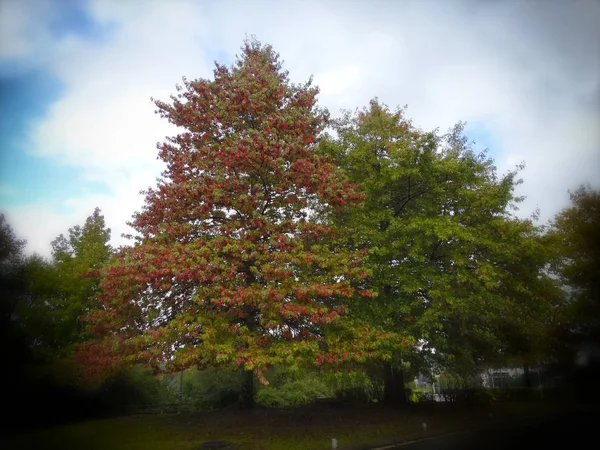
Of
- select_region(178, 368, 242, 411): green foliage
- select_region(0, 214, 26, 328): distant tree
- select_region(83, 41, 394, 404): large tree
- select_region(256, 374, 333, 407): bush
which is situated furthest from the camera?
select_region(256, 374, 333, 407): bush

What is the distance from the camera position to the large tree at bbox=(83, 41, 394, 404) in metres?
10.9

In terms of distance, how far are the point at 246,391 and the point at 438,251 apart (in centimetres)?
1028

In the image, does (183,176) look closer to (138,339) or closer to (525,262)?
(138,339)

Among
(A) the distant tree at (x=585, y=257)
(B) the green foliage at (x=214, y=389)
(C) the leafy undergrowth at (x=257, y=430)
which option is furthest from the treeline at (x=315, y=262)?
(B) the green foliage at (x=214, y=389)

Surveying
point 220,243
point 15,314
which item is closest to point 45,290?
point 15,314

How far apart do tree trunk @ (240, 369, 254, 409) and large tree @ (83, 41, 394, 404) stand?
65mm

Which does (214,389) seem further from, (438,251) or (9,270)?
(438,251)

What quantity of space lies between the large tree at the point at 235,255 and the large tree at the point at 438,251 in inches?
90.3

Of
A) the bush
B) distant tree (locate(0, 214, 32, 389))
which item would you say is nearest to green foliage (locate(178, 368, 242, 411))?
the bush

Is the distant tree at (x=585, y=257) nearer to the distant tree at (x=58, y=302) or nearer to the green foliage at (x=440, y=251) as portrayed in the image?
the green foliage at (x=440, y=251)

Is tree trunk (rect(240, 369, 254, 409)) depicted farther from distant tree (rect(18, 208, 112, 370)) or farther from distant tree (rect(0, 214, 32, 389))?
distant tree (rect(18, 208, 112, 370))

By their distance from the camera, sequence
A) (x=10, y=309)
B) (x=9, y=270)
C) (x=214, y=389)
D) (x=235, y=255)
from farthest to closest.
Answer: (x=214, y=389), (x=9, y=270), (x=10, y=309), (x=235, y=255)

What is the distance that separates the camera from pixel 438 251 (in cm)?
1661

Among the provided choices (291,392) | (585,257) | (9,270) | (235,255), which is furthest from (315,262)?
(291,392)
